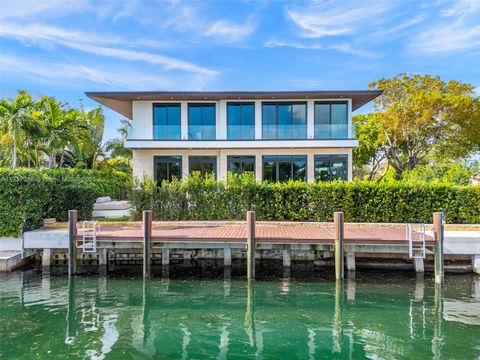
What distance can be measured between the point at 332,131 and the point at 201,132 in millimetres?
8134

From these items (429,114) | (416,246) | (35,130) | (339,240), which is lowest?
(416,246)

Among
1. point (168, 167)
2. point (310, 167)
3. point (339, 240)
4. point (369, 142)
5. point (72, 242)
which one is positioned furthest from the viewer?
point (369, 142)

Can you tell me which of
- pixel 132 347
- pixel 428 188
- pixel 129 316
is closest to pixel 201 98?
pixel 428 188

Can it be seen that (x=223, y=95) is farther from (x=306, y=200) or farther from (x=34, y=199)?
(x=34, y=199)

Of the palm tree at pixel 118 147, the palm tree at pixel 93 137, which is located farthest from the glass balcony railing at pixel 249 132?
the palm tree at pixel 118 147

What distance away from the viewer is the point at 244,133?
20.8 metres

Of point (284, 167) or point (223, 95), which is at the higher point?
point (223, 95)

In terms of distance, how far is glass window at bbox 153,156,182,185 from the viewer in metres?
21.6

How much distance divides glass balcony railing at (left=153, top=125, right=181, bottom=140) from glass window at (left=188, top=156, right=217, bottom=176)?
5.87 feet

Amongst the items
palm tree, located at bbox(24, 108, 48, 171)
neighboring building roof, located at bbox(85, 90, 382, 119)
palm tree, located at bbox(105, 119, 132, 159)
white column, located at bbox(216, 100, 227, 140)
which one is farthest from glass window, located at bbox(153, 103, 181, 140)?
palm tree, located at bbox(105, 119, 132, 159)

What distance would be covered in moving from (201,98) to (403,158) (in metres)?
19.8

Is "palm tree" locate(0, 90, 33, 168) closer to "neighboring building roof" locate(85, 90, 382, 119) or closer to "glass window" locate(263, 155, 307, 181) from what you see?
"neighboring building roof" locate(85, 90, 382, 119)

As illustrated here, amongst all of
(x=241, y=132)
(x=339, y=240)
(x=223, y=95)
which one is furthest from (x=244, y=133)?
(x=339, y=240)

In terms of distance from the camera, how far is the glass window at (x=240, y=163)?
21406mm
